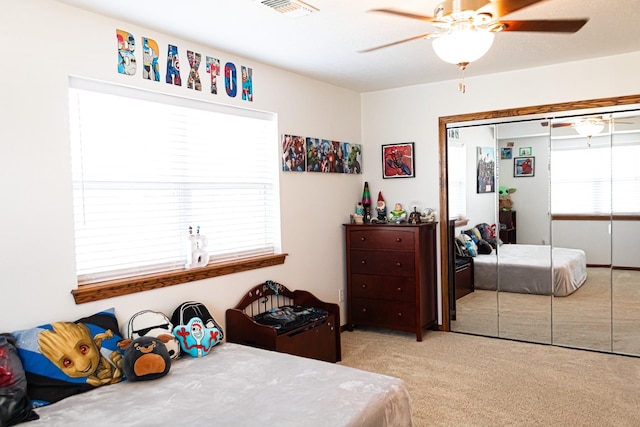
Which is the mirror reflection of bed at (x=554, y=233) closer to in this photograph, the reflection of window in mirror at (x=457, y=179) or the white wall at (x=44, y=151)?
the reflection of window in mirror at (x=457, y=179)

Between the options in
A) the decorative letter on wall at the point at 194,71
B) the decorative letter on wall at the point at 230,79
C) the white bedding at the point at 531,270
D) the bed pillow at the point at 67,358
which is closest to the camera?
the bed pillow at the point at 67,358

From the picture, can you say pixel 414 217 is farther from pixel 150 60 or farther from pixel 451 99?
pixel 150 60

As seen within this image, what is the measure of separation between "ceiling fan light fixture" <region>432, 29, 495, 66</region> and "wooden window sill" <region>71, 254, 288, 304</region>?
7.17 ft

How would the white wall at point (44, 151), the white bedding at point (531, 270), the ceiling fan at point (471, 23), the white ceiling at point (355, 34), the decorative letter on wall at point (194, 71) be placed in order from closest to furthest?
the ceiling fan at point (471, 23), the white wall at point (44, 151), the white ceiling at point (355, 34), the decorative letter on wall at point (194, 71), the white bedding at point (531, 270)

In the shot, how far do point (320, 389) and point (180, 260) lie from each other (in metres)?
1.51

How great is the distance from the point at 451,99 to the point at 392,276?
1825mm

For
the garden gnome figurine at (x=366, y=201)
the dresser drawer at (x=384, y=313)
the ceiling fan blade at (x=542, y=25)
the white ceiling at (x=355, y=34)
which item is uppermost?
the white ceiling at (x=355, y=34)

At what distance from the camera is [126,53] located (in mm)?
3014

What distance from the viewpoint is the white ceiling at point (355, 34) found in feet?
9.21

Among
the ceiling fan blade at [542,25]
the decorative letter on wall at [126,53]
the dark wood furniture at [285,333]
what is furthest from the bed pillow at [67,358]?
the ceiling fan blade at [542,25]

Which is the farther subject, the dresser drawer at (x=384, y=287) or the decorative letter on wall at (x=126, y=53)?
the dresser drawer at (x=384, y=287)

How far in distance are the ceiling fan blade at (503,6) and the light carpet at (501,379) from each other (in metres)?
2.30

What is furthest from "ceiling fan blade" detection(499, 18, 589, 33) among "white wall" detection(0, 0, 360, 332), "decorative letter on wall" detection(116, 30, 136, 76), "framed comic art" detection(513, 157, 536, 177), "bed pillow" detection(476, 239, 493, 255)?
"bed pillow" detection(476, 239, 493, 255)

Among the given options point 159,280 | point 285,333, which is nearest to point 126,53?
point 159,280
